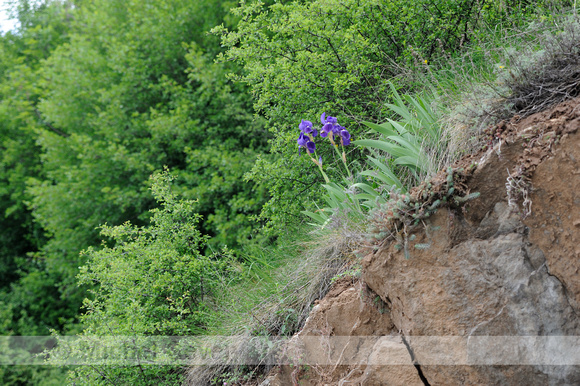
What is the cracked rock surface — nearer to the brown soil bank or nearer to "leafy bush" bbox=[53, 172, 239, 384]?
the brown soil bank

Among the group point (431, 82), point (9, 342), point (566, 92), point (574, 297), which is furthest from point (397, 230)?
point (9, 342)

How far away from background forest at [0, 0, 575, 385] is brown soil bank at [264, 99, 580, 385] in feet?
1.49

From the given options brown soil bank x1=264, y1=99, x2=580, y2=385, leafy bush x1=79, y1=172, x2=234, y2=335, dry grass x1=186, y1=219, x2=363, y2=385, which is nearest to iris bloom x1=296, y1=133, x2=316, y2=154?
dry grass x1=186, y1=219, x2=363, y2=385

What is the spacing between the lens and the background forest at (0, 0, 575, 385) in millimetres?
3787

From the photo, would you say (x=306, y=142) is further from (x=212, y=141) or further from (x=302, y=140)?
(x=212, y=141)

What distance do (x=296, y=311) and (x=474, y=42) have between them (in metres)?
2.71

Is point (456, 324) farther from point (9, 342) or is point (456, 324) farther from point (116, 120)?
point (9, 342)

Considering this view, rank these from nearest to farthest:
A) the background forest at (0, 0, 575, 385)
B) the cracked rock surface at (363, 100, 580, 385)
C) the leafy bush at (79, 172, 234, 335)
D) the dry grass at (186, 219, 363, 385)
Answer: the cracked rock surface at (363, 100, 580, 385)
the dry grass at (186, 219, 363, 385)
the background forest at (0, 0, 575, 385)
the leafy bush at (79, 172, 234, 335)

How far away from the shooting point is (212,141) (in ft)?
24.1

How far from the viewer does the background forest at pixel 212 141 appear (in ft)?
12.4

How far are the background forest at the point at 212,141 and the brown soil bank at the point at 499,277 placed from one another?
0.45 meters

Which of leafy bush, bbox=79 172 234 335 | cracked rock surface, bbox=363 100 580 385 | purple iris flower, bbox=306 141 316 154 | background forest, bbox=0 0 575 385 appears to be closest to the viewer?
cracked rock surface, bbox=363 100 580 385

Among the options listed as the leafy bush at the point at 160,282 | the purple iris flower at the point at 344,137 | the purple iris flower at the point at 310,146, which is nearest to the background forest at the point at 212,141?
the leafy bush at the point at 160,282

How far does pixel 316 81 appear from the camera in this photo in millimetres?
4613
